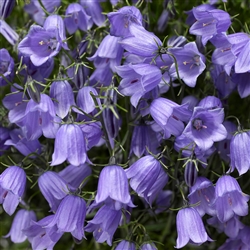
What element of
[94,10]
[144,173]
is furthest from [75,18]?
[144,173]

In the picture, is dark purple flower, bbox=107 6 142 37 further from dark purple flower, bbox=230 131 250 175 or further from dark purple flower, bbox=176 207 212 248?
dark purple flower, bbox=176 207 212 248

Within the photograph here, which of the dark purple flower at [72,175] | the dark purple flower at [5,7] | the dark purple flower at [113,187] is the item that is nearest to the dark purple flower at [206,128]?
the dark purple flower at [113,187]

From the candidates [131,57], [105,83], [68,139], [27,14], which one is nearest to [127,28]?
[131,57]

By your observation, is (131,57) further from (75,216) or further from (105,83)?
(75,216)

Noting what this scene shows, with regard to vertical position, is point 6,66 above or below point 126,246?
above

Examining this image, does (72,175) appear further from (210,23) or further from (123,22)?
(210,23)
